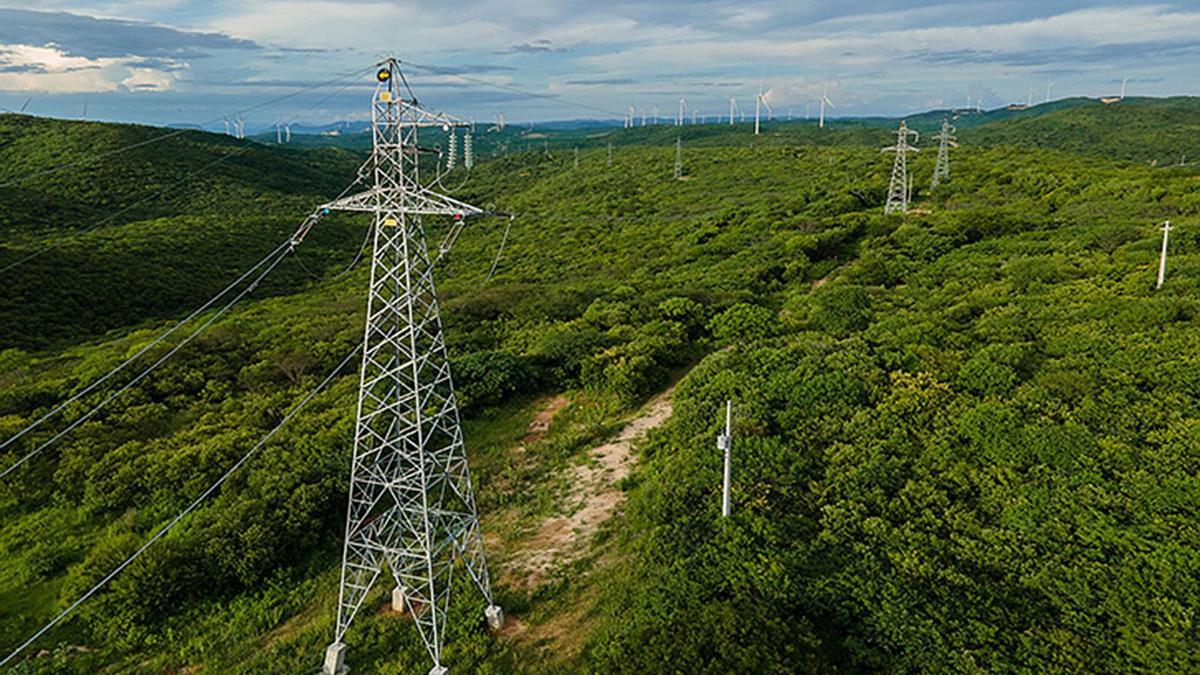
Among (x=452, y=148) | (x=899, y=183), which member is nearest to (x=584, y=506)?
(x=452, y=148)

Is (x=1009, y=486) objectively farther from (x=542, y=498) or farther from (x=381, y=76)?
(x=381, y=76)

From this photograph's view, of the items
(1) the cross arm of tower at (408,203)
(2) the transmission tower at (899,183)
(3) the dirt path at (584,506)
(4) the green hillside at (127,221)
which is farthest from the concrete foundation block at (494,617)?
(2) the transmission tower at (899,183)

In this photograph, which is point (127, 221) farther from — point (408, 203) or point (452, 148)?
point (408, 203)

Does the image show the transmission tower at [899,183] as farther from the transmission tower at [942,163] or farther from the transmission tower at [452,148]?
the transmission tower at [452,148]

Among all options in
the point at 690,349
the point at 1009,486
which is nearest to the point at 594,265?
the point at 690,349

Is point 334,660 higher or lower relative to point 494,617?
lower
